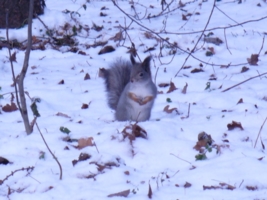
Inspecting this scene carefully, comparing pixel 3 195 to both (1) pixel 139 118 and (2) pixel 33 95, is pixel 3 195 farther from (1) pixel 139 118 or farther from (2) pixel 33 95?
(2) pixel 33 95

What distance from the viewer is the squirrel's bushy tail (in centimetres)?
488

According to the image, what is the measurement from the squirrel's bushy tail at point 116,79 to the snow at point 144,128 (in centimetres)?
10

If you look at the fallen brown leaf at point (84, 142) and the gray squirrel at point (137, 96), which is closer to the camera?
the fallen brown leaf at point (84, 142)

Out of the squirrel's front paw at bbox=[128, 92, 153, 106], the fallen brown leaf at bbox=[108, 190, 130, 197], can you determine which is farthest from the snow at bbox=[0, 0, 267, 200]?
the squirrel's front paw at bbox=[128, 92, 153, 106]

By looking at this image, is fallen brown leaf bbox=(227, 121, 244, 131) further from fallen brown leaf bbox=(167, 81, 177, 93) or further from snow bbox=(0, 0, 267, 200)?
fallen brown leaf bbox=(167, 81, 177, 93)

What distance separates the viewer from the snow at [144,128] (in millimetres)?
3002

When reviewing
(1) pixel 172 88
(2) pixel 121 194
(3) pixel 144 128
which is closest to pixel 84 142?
(3) pixel 144 128

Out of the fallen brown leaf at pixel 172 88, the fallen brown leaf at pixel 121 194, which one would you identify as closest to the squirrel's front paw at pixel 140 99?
the fallen brown leaf at pixel 172 88

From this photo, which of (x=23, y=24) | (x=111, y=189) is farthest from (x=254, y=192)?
(x=23, y=24)

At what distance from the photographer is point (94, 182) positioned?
306 cm

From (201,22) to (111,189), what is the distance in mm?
5191

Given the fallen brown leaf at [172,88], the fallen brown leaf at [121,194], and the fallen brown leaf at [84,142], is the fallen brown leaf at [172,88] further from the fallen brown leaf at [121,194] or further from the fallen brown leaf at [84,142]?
the fallen brown leaf at [121,194]

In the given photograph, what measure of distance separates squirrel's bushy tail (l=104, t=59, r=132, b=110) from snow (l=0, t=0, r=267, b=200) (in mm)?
102

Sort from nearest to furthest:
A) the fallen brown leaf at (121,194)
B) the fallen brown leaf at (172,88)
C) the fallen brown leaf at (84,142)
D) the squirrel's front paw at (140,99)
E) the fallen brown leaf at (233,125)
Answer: the fallen brown leaf at (121,194) → the fallen brown leaf at (84,142) → the fallen brown leaf at (233,125) → the squirrel's front paw at (140,99) → the fallen brown leaf at (172,88)
